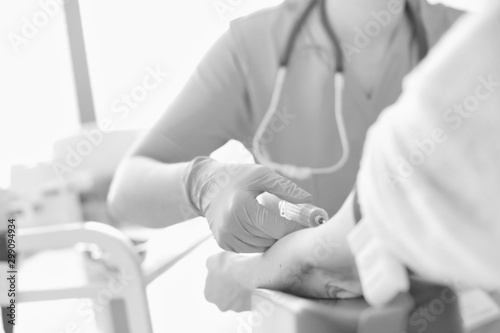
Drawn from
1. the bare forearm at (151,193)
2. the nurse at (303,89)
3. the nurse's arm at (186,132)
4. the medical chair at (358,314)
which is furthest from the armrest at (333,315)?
the nurse at (303,89)

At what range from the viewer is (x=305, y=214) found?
516 millimetres

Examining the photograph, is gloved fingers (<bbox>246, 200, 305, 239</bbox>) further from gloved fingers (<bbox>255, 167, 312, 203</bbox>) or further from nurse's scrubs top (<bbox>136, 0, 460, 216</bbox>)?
nurse's scrubs top (<bbox>136, 0, 460, 216</bbox>)

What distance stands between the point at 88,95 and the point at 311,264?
111cm

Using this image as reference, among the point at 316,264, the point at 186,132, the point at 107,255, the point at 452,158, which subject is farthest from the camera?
the point at 186,132

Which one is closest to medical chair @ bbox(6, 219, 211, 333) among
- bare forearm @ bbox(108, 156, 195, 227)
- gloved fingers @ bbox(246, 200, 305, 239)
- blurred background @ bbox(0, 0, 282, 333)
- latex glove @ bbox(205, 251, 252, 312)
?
bare forearm @ bbox(108, 156, 195, 227)

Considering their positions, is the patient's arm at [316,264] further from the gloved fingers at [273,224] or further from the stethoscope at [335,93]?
the stethoscope at [335,93]

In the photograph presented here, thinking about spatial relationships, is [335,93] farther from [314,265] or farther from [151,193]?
[314,265]

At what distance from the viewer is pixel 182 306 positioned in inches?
57.7

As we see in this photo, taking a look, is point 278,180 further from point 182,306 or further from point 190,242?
point 182,306

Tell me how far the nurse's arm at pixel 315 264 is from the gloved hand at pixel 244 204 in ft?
0.12

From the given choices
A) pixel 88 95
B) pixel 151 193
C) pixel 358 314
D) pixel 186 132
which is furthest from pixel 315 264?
pixel 88 95

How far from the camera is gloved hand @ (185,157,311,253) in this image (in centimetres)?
53

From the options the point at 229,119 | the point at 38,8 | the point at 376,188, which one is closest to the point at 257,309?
the point at 376,188

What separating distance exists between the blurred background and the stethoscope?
13.1 inches
